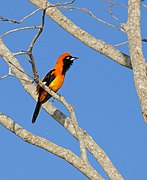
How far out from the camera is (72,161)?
495cm

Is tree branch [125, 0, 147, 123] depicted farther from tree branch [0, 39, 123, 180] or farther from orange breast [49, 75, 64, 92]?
orange breast [49, 75, 64, 92]

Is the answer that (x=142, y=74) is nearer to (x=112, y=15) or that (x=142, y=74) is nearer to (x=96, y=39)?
(x=112, y=15)

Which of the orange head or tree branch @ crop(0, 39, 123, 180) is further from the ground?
the orange head

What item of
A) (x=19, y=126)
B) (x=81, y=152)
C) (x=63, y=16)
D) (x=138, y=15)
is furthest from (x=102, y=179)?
A: (x=63, y=16)

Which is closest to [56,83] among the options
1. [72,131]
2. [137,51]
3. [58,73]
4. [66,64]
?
[58,73]

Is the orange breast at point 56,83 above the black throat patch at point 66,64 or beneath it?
beneath

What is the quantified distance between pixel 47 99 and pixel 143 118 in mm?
3343

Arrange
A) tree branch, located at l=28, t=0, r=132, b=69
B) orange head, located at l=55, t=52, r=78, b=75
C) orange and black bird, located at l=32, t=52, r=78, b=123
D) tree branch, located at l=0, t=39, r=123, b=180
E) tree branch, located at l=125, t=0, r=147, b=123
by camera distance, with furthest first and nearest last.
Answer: orange head, located at l=55, t=52, r=78, b=75 → orange and black bird, located at l=32, t=52, r=78, b=123 → tree branch, located at l=28, t=0, r=132, b=69 → tree branch, located at l=0, t=39, r=123, b=180 → tree branch, located at l=125, t=0, r=147, b=123

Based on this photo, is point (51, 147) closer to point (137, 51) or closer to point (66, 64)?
point (137, 51)

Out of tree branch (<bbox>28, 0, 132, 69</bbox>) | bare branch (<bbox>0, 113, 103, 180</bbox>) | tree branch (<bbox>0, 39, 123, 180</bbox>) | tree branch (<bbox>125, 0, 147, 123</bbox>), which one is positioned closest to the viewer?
tree branch (<bbox>125, 0, 147, 123</bbox>)

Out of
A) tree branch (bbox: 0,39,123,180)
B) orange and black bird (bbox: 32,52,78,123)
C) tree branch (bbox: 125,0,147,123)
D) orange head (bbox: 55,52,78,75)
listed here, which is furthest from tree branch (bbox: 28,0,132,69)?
orange head (bbox: 55,52,78,75)

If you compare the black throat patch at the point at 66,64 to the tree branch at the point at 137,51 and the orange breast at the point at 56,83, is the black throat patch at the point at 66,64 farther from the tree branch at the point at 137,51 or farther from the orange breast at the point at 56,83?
the tree branch at the point at 137,51

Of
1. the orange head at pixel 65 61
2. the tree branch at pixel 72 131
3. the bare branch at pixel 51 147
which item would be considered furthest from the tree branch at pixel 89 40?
the orange head at pixel 65 61

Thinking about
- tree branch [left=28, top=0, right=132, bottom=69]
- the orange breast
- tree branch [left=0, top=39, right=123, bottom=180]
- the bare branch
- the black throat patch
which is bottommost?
the bare branch
